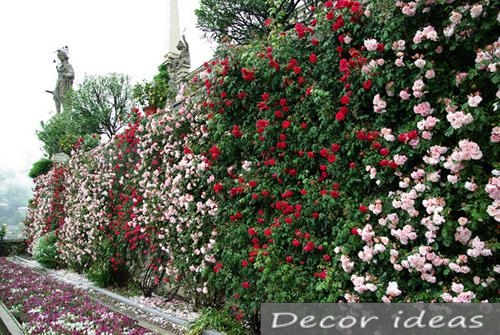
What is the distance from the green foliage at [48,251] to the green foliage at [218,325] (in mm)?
6532

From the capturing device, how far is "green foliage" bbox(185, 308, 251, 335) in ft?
12.3

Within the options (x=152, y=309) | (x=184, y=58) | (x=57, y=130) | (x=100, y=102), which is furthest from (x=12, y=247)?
(x=152, y=309)

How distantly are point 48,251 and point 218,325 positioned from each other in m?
6.98

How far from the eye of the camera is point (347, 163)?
299cm

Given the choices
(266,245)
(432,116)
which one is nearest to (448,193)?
(432,116)

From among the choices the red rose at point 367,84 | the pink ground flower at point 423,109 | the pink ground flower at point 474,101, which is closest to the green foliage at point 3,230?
the red rose at point 367,84

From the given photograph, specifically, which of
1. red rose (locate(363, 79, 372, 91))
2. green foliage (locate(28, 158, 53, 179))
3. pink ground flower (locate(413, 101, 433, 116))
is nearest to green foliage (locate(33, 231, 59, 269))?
green foliage (locate(28, 158, 53, 179))

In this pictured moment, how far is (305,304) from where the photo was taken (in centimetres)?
306

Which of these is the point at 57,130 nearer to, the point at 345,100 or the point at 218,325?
the point at 218,325

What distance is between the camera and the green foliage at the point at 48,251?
30.2 feet

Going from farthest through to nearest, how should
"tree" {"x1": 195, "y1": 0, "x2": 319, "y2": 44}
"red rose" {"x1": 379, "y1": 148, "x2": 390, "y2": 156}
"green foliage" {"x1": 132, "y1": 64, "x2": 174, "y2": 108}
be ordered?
"tree" {"x1": 195, "y1": 0, "x2": 319, "y2": 44} → "green foliage" {"x1": 132, "y1": 64, "x2": 174, "y2": 108} → "red rose" {"x1": 379, "y1": 148, "x2": 390, "y2": 156}

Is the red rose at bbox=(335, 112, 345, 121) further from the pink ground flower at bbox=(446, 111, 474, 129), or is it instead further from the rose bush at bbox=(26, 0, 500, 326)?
the pink ground flower at bbox=(446, 111, 474, 129)

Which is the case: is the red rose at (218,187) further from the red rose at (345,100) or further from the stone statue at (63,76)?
the stone statue at (63,76)

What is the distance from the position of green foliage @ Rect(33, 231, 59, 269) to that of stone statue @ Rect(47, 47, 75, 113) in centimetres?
777
